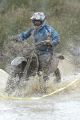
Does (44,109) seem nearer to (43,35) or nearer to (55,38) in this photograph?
(55,38)

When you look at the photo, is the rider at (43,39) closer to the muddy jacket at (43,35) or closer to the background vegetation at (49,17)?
the muddy jacket at (43,35)

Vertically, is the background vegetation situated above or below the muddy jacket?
below

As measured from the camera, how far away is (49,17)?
23.6 m

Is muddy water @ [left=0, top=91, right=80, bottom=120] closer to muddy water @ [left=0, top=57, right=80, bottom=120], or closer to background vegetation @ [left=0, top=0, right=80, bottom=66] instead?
muddy water @ [left=0, top=57, right=80, bottom=120]

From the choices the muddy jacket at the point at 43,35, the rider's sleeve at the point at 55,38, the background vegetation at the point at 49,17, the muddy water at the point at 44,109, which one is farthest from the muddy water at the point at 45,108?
the background vegetation at the point at 49,17

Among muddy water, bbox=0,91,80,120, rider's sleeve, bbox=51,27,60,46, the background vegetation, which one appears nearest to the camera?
muddy water, bbox=0,91,80,120

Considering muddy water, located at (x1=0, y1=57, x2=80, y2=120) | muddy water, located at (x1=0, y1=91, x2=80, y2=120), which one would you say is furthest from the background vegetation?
muddy water, located at (x1=0, y1=91, x2=80, y2=120)

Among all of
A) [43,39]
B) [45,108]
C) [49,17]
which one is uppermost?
[43,39]

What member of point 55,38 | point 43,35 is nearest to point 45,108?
point 55,38

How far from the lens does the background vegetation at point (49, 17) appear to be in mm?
20359

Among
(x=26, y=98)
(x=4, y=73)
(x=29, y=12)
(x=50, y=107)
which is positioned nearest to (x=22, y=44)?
(x=4, y=73)

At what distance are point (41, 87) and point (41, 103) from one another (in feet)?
4.80

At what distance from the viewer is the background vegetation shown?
2036cm

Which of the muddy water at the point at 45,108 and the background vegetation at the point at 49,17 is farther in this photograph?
the background vegetation at the point at 49,17
